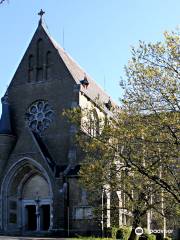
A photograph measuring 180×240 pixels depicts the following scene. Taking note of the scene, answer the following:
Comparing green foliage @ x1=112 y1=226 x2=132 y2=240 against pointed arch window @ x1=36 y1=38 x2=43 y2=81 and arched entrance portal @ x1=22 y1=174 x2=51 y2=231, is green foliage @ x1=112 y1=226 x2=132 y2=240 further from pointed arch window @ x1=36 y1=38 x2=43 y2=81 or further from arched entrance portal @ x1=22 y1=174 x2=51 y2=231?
pointed arch window @ x1=36 y1=38 x2=43 y2=81

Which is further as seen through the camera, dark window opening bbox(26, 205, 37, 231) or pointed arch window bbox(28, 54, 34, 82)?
pointed arch window bbox(28, 54, 34, 82)

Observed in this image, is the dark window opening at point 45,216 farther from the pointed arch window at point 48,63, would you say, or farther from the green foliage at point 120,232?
the pointed arch window at point 48,63

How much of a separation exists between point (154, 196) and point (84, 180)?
5511 mm

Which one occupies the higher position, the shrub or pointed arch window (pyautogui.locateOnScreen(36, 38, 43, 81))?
pointed arch window (pyautogui.locateOnScreen(36, 38, 43, 81))

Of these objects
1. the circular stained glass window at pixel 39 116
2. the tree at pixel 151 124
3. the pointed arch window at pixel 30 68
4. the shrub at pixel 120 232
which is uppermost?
the pointed arch window at pixel 30 68

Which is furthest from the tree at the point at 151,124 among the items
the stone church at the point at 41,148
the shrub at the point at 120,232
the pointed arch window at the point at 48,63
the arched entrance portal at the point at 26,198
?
the pointed arch window at the point at 48,63

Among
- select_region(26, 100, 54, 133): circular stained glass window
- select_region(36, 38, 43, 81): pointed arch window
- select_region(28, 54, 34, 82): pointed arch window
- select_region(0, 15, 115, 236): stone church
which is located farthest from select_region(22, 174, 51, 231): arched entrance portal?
select_region(28, 54, 34, 82): pointed arch window

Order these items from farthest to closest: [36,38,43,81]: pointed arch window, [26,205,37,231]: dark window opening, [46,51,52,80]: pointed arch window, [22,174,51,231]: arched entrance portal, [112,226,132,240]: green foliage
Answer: [36,38,43,81]: pointed arch window < [46,51,52,80]: pointed arch window < [26,205,37,231]: dark window opening < [22,174,51,231]: arched entrance portal < [112,226,132,240]: green foliage

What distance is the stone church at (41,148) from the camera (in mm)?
41281

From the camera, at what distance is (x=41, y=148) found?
43969 mm

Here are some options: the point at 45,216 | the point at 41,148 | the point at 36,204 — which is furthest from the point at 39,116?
the point at 45,216

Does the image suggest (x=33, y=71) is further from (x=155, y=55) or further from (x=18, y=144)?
(x=155, y=55)

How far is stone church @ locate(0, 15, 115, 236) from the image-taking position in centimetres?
4128

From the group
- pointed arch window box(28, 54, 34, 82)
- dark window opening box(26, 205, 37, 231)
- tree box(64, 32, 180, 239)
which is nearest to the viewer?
tree box(64, 32, 180, 239)
